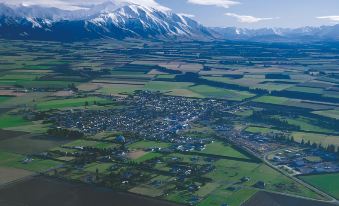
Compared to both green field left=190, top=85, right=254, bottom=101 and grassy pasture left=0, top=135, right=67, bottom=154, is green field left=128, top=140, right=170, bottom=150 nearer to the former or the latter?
grassy pasture left=0, top=135, right=67, bottom=154

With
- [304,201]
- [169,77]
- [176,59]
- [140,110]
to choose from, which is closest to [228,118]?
[140,110]

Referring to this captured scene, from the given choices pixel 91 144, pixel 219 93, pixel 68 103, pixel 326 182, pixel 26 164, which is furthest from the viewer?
pixel 219 93

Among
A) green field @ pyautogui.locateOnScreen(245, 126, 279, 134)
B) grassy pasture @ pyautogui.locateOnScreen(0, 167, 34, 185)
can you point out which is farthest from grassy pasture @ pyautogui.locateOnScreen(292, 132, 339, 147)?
grassy pasture @ pyautogui.locateOnScreen(0, 167, 34, 185)

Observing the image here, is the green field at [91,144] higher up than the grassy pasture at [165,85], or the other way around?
the grassy pasture at [165,85]

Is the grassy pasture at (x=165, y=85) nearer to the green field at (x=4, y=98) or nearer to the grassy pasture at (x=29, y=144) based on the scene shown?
the green field at (x=4, y=98)

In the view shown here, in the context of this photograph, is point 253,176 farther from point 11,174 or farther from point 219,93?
point 219,93

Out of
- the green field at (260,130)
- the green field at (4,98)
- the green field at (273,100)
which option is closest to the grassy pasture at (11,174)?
the green field at (260,130)

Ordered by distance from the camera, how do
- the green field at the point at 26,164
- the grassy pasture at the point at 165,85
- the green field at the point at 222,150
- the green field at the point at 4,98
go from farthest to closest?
the grassy pasture at the point at 165,85
the green field at the point at 4,98
the green field at the point at 222,150
the green field at the point at 26,164

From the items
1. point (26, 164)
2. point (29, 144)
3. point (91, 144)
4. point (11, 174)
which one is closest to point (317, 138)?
point (91, 144)

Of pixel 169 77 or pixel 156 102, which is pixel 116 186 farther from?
pixel 169 77
